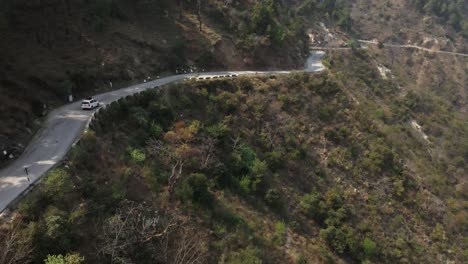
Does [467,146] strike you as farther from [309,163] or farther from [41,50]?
[41,50]

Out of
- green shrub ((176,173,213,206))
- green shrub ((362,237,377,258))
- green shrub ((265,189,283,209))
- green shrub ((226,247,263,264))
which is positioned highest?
green shrub ((176,173,213,206))

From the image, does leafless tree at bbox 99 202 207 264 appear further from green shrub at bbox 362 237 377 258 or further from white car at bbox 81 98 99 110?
green shrub at bbox 362 237 377 258

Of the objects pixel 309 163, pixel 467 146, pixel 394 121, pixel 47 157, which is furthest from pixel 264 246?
pixel 467 146

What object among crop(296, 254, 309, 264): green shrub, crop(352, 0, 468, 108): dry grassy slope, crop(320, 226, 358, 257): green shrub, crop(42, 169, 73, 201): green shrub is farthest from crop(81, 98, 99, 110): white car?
crop(352, 0, 468, 108): dry grassy slope

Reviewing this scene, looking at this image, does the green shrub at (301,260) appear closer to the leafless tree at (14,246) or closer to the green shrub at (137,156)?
the green shrub at (137,156)

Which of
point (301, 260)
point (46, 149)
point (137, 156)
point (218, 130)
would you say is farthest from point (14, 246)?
point (218, 130)

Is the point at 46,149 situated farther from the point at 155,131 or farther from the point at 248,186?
the point at 248,186
